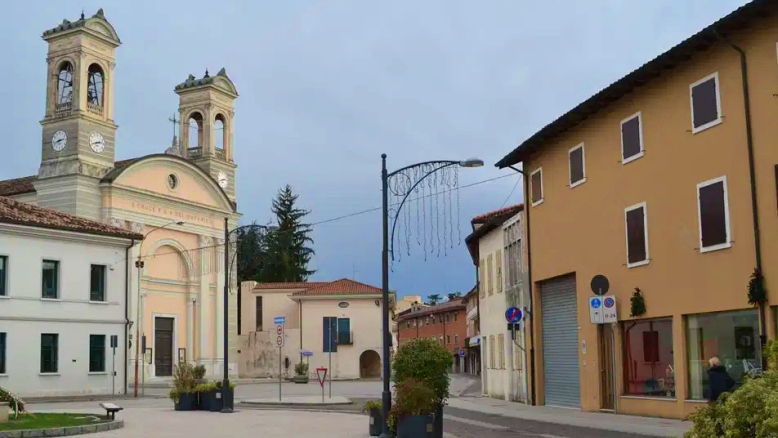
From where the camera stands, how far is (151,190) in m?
55.6

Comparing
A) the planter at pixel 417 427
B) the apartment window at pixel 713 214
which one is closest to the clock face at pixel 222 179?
the apartment window at pixel 713 214

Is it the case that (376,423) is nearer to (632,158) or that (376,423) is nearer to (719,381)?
(719,381)

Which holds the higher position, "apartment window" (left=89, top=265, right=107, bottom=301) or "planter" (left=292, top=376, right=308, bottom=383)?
"apartment window" (left=89, top=265, right=107, bottom=301)

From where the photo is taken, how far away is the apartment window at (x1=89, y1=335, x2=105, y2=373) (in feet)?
135

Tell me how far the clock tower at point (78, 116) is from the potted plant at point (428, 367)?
37542 millimetres

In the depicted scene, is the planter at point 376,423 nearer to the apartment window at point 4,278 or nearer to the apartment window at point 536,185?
the apartment window at point 536,185

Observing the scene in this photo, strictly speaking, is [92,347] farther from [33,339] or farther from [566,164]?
[566,164]

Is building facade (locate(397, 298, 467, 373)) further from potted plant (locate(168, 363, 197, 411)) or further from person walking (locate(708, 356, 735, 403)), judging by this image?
person walking (locate(708, 356, 735, 403))

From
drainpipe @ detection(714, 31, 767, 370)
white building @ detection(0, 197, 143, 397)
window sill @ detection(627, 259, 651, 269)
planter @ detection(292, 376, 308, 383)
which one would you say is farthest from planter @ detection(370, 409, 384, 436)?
planter @ detection(292, 376, 308, 383)

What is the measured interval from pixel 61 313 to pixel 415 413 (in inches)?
1072

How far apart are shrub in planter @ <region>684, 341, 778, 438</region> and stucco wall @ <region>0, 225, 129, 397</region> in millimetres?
34296

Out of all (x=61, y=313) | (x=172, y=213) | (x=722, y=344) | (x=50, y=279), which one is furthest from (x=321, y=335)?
(x=722, y=344)

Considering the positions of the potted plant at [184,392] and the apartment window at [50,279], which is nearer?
the potted plant at [184,392]

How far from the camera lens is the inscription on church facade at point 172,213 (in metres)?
54.9
